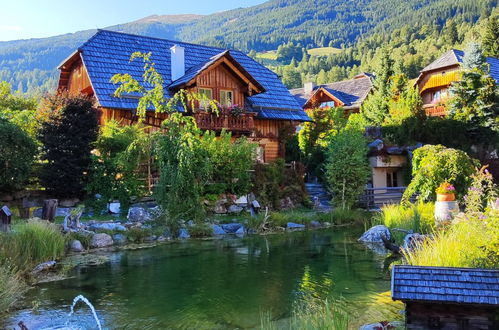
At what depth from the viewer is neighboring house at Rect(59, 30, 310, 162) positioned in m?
23.6

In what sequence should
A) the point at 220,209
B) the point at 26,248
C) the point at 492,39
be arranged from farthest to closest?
the point at 492,39
the point at 220,209
the point at 26,248

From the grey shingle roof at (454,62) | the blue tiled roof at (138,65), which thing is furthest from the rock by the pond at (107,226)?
the grey shingle roof at (454,62)

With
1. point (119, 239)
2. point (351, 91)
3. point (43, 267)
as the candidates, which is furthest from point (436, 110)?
point (43, 267)

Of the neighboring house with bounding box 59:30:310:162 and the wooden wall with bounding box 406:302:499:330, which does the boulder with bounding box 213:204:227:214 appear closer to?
the neighboring house with bounding box 59:30:310:162

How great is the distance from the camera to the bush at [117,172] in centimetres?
1872

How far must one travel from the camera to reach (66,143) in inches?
727

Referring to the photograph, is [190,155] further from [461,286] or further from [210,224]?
[461,286]

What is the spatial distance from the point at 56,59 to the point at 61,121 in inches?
7411

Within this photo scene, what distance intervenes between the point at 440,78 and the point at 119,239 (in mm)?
35161

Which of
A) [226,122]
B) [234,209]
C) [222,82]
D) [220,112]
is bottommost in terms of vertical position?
[234,209]

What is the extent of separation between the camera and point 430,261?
810 cm

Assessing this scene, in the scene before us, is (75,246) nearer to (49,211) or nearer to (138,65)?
(49,211)

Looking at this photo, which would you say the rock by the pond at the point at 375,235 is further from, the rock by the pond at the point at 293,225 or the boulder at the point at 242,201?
the boulder at the point at 242,201

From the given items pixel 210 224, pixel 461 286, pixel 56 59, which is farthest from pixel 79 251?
pixel 56 59
